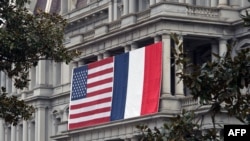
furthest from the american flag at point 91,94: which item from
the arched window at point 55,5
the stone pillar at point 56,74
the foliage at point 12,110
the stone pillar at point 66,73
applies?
the foliage at point 12,110

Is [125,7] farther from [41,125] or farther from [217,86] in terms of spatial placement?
[217,86]

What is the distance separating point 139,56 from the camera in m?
70.9

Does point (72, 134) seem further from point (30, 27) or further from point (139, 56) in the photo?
point (30, 27)

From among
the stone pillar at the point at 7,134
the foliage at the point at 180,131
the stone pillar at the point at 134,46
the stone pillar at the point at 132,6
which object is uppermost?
the stone pillar at the point at 132,6

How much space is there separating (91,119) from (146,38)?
8524 millimetres

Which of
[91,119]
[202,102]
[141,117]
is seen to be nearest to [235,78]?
[202,102]

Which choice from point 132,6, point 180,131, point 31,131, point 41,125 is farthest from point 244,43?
point 180,131

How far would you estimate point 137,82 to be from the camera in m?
70.6

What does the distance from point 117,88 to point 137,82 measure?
3068 millimetres

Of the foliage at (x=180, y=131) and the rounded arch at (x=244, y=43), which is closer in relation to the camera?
the foliage at (x=180, y=131)

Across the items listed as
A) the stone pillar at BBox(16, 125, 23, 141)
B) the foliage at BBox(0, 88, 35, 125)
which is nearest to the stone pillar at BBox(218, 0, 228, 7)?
the foliage at BBox(0, 88, 35, 125)

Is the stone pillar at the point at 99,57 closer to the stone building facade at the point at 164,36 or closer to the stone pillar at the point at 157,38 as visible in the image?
the stone building facade at the point at 164,36

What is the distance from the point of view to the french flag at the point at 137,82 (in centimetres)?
6856

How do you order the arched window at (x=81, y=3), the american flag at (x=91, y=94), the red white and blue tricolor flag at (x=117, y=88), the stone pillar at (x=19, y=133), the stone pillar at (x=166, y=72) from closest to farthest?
the stone pillar at (x=166, y=72), the red white and blue tricolor flag at (x=117, y=88), the american flag at (x=91, y=94), the arched window at (x=81, y=3), the stone pillar at (x=19, y=133)
